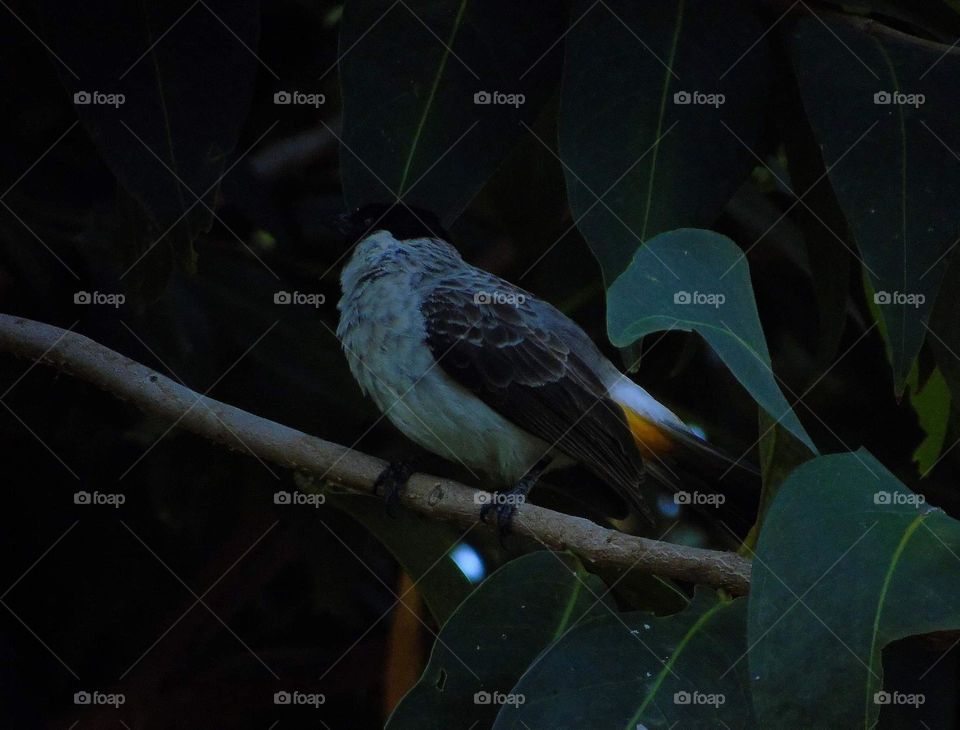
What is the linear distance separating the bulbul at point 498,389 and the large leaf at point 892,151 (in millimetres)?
605

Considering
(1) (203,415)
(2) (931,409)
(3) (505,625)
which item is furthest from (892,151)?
(1) (203,415)

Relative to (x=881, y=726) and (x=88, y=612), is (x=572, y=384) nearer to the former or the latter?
(x=881, y=726)

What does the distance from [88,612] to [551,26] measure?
1525 millimetres

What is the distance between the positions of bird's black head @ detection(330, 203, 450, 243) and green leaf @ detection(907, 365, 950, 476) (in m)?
1.01

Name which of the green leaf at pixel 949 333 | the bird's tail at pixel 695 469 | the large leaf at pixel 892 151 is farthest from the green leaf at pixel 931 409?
the large leaf at pixel 892 151

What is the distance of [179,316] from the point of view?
2.49 metres

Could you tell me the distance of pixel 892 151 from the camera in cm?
185

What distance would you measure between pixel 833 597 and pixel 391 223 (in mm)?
1511

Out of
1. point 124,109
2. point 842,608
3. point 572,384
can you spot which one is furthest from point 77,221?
point 842,608

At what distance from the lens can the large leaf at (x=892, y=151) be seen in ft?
5.82

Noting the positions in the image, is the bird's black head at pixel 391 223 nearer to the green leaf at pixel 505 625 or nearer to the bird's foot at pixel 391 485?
the bird's foot at pixel 391 485

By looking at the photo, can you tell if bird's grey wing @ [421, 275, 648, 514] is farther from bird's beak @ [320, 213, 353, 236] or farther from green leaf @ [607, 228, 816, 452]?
green leaf @ [607, 228, 816, 452]

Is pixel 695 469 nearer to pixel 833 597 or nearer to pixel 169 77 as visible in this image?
pixel 833 597

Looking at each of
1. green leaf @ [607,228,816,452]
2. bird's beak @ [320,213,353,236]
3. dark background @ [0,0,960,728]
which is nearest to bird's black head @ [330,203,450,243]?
bird's beak @ [320,213,353,236]
